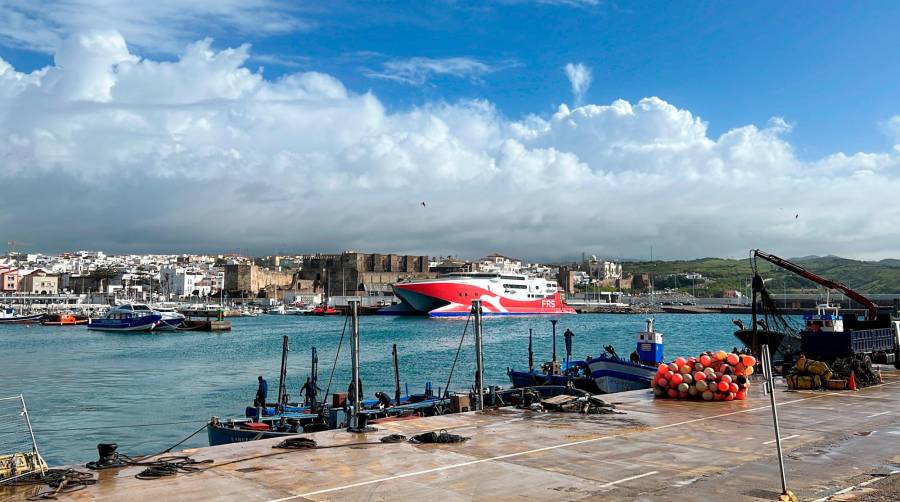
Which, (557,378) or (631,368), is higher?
(631,368)

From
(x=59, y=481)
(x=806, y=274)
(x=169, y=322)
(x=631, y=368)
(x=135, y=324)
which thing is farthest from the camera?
(x=169, y=322)

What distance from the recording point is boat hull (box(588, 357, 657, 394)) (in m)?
23.7

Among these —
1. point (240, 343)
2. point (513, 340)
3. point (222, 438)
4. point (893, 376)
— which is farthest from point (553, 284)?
point (222, 438)

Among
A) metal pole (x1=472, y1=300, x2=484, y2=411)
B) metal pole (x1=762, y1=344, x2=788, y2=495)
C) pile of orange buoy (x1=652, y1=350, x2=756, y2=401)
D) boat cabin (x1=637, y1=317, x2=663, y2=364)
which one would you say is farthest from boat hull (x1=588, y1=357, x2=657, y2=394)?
metal pole (x1=762, y1=344, x2=788, y2=495)

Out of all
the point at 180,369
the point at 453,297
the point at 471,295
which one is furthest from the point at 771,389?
the point at 471,295

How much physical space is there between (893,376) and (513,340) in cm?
4458

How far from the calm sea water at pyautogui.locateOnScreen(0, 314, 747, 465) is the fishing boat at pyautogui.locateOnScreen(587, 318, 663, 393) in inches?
384

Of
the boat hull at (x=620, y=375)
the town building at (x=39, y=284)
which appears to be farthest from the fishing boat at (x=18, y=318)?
the boat hull at (x=620, y=375)

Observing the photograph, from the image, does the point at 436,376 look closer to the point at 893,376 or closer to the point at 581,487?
the point at 893,376

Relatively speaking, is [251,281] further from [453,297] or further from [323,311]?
[453,297]

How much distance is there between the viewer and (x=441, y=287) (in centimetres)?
10138

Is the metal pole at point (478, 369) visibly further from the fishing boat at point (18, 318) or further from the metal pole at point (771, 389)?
the fishing boat at point (18, 318)

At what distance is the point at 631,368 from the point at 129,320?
70304 millimetres

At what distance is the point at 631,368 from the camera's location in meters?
23.9
